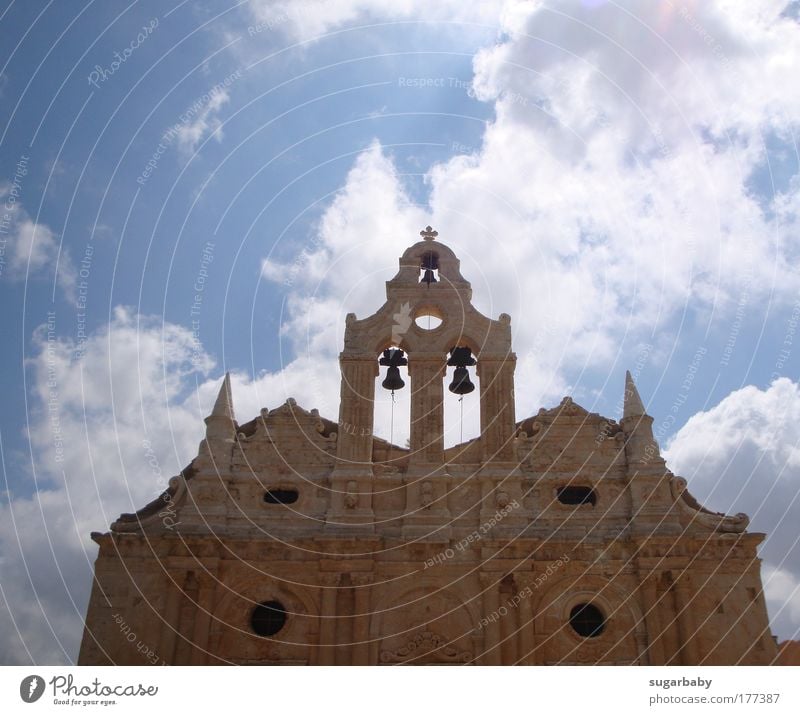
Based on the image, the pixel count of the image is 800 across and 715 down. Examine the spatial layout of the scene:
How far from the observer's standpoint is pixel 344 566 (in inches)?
810

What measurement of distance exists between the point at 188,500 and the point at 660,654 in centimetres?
1251

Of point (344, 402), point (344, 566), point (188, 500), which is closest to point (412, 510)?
point (344, 566)

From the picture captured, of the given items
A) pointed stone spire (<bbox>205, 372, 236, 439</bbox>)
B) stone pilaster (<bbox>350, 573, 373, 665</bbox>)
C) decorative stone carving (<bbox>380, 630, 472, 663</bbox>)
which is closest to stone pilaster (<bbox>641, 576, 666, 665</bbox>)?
decorative stone carving (<bbox>380, 630, 472, 663</bbox>)

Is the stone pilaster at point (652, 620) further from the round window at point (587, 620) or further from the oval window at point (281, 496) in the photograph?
the oval window at point (281, 496)

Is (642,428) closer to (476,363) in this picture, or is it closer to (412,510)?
(476,363)

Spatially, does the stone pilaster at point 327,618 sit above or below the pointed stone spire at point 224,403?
below

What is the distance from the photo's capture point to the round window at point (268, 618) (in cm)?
2045

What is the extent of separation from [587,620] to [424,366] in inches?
317

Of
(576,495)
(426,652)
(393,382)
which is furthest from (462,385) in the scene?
(426,652)

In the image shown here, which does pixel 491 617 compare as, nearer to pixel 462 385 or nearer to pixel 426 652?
pixel 426 652

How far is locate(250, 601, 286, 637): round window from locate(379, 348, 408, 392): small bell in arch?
7.03 m

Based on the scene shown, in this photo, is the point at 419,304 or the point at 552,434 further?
the point at 419,304
